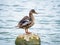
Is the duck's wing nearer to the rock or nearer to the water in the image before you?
the rock

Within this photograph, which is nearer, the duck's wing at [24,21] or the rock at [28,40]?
the rock at [28,40]

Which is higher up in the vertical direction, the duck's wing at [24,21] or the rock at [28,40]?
the duck's wing at [24,21]

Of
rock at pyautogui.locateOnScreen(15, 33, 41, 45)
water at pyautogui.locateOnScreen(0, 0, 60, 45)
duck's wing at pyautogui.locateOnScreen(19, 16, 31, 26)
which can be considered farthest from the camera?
water at pyautogui.locateOnScreen(0, 0, 60, 45)

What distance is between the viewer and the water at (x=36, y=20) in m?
12.5

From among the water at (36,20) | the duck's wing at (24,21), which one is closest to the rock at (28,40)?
the duck's wing at (24,21)

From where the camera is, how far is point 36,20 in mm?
15500

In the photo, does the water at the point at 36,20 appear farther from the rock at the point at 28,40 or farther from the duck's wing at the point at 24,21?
the rock at the point at 28,40

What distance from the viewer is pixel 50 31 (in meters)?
13.5

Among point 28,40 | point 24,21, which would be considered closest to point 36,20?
point 24,21

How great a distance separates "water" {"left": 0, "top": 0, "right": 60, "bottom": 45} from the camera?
12466mm

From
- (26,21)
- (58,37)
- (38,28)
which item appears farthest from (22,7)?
(26,21)

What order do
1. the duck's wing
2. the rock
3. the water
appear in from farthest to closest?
the water → the duck's wing → the rock

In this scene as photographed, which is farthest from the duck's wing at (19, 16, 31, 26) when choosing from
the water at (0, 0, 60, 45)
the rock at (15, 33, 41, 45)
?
the water at (0, 0, 60, 45)

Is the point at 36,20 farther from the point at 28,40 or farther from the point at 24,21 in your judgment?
the point at 28,40
